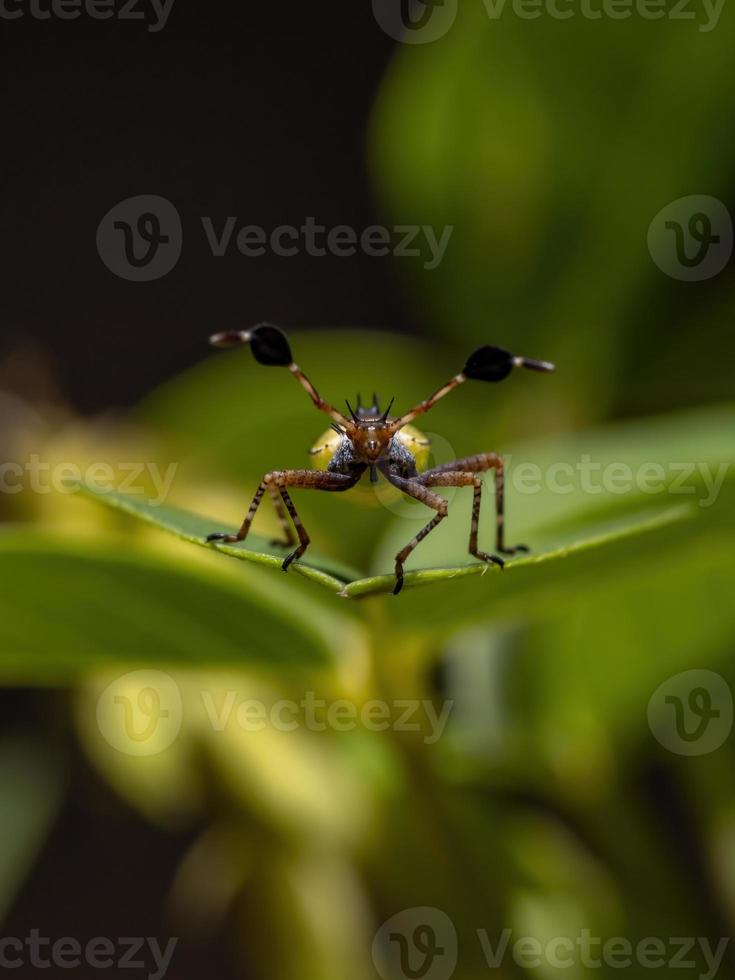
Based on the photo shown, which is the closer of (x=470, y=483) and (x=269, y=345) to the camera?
(x=269, y=345)

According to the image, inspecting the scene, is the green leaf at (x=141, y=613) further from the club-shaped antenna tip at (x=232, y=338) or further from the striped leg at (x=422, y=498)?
the club-shaped antenna tip at (x=232, y=338)

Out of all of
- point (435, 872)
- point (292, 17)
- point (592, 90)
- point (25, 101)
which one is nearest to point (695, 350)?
point (592, 90)

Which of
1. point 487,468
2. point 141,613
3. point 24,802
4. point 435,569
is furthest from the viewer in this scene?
point 24,802

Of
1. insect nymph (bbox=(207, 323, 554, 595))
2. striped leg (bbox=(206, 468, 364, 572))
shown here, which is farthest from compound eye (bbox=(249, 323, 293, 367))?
striped leg (bbox=(206, 468, 364, 572))

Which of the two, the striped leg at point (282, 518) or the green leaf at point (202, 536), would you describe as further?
the striped leg at point (282, 518)

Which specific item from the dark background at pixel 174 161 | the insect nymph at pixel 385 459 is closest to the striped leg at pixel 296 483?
the insect nymph at pixel 385 459

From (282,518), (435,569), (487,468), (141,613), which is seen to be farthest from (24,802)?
(435,569)

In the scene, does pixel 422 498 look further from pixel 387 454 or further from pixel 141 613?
pixel 141 613
